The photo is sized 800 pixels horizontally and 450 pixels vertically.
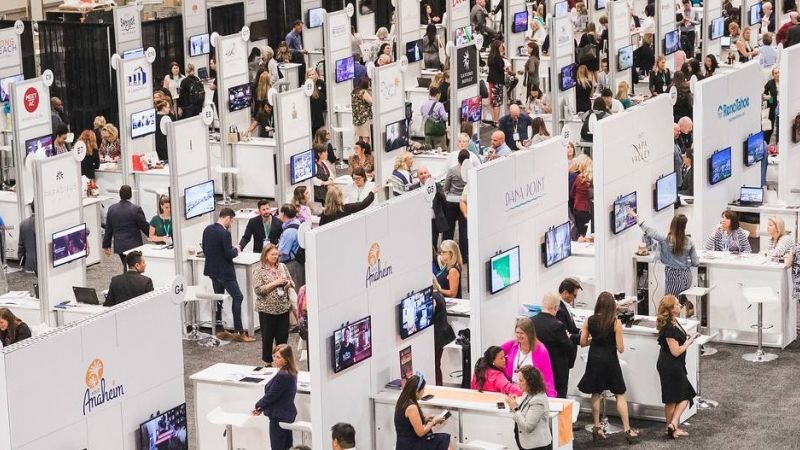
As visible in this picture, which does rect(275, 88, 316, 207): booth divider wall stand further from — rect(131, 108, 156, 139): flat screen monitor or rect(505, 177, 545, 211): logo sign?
rect(505, 177, 545, 211): logo sign

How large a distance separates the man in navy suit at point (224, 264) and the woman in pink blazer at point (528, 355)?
3683mm

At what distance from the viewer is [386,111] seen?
19547 millimetres

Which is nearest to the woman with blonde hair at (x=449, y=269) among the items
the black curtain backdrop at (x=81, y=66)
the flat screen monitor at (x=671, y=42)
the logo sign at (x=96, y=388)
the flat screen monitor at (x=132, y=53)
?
the logo sign at (x=96, y=388)

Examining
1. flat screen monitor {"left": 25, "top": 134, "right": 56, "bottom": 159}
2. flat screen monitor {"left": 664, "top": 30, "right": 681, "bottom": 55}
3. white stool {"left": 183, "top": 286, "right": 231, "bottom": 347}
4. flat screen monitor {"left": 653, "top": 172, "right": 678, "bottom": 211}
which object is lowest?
white stool {"left": 183, "top": 286, "right": 231, "bottom": 347}

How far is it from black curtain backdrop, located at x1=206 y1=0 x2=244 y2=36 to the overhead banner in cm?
805

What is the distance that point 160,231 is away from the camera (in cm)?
1620

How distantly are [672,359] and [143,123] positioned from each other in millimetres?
9312

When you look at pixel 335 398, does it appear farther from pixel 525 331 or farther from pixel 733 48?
pixel 733 48

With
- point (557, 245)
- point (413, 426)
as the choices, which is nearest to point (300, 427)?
point (413, 426)

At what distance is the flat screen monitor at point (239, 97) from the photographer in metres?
21.2

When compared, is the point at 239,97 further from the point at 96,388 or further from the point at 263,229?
the point at 96,388

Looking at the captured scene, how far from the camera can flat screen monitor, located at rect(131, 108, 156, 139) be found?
19.7 m

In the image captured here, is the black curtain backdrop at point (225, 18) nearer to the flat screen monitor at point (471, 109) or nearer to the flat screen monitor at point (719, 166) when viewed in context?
the flat screen monitor at point (471, 109)

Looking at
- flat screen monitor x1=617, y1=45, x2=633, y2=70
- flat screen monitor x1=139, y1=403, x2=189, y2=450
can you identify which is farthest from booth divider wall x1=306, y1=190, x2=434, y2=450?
flat screen monitor x1=617, y1=45, x2=633, y2=70
